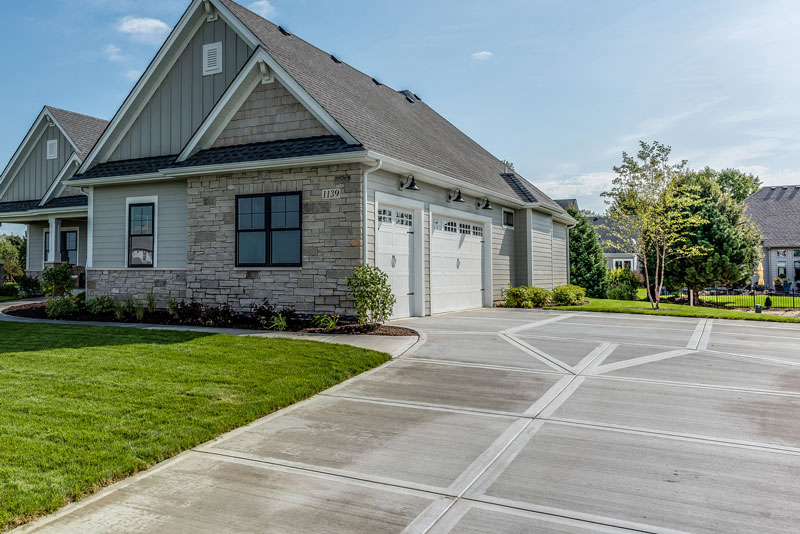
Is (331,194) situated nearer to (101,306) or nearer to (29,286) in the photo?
(101,306)

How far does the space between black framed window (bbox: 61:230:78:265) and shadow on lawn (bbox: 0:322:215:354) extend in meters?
10.7

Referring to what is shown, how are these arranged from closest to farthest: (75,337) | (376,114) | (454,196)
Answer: (75,337) → (376,114) → (454,196)

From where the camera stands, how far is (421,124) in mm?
17609

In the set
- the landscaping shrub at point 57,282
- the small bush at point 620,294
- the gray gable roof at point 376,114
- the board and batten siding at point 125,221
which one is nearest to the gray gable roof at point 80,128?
the landscaping shrub at point 57,282

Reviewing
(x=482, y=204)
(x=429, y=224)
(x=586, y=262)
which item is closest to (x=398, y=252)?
(x=429, y=224)

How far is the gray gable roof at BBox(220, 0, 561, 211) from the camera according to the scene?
1191 centimetres

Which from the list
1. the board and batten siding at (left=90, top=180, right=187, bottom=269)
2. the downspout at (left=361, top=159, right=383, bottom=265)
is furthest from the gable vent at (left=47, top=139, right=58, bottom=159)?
the downspout at (left=361, top=159, right=383, bottom=265)

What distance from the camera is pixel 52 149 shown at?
22.8 m

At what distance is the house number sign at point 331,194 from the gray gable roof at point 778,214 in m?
38.4

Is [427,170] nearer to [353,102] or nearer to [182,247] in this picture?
[353,102]

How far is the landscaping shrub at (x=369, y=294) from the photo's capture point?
10508 millimetres

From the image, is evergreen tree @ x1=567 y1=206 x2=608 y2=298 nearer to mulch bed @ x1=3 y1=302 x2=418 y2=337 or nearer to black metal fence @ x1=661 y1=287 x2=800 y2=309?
black metal fence @ x1=661 y1=287 x2=800 y2=309

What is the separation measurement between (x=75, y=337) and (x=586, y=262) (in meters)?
21.8

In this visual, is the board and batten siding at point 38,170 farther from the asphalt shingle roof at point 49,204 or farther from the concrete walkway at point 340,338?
the concrete walkway at point 340,338
